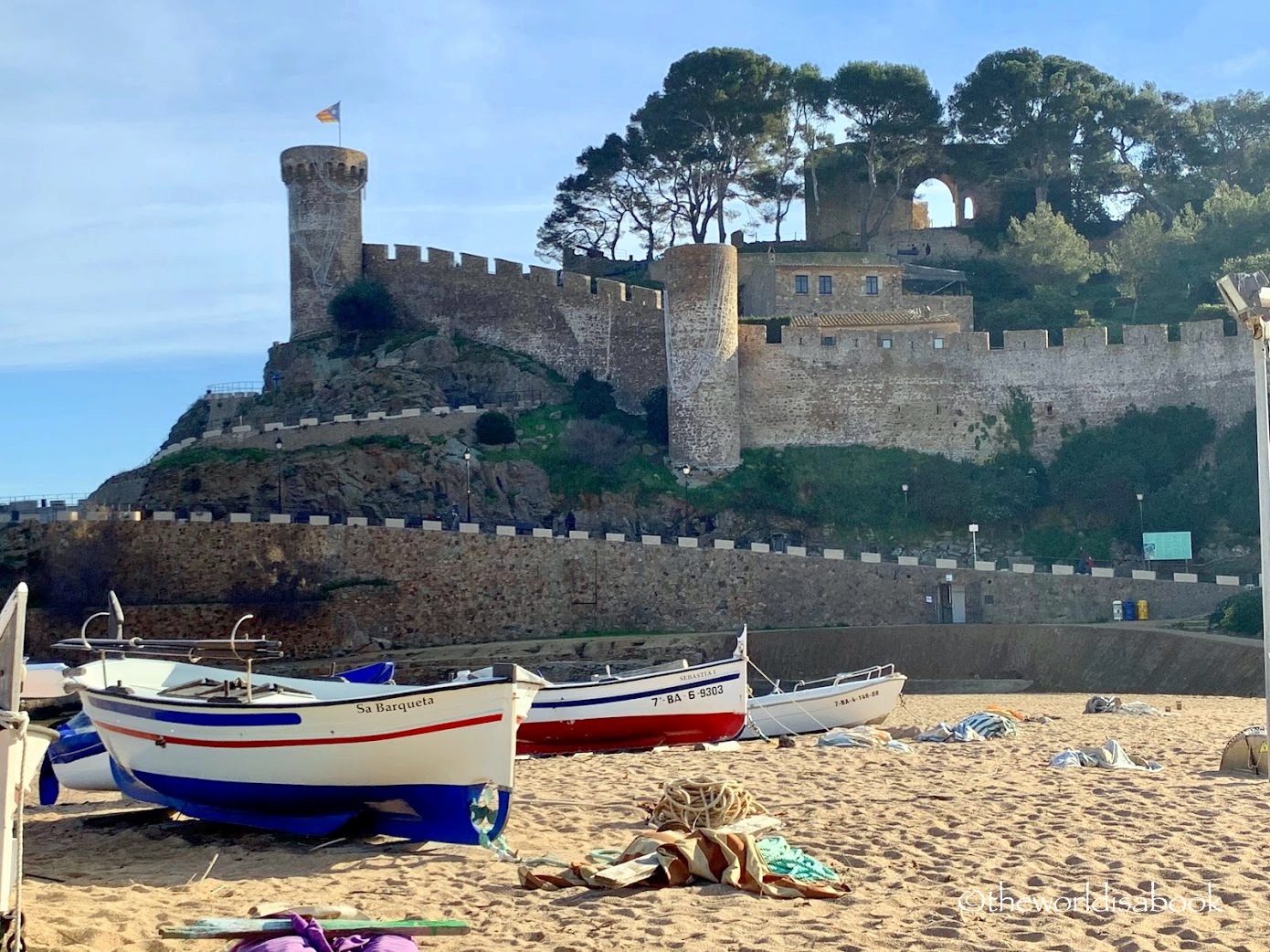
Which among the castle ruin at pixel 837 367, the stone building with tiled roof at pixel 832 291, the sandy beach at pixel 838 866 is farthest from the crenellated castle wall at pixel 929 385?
the sandy beach at pixel 838 866

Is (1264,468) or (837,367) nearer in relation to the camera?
(1264,468)

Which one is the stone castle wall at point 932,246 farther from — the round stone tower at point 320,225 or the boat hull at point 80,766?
the boat hull at point 80,766

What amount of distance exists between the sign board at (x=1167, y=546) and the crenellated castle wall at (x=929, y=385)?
13.6ft

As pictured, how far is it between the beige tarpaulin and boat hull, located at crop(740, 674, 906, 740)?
9.91m

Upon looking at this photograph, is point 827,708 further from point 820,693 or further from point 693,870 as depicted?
point 693,870

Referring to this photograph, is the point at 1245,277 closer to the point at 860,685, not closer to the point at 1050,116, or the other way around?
the point at 860,685

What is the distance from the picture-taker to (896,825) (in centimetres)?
937

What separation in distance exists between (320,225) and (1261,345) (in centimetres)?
3130

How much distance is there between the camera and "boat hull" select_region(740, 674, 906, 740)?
18141 millimetres

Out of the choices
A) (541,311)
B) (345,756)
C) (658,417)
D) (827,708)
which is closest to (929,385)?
(658,417)

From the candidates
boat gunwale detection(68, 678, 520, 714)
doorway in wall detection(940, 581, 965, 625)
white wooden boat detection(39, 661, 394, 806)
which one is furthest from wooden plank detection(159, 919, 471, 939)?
doorway in wall detection(940, 581, 965, 625)

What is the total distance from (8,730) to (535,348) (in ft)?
100

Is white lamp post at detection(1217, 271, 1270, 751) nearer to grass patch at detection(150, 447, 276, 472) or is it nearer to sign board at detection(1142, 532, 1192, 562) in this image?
sign board at detection(1142, 532, 1192, 562)

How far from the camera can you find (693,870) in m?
7.98
